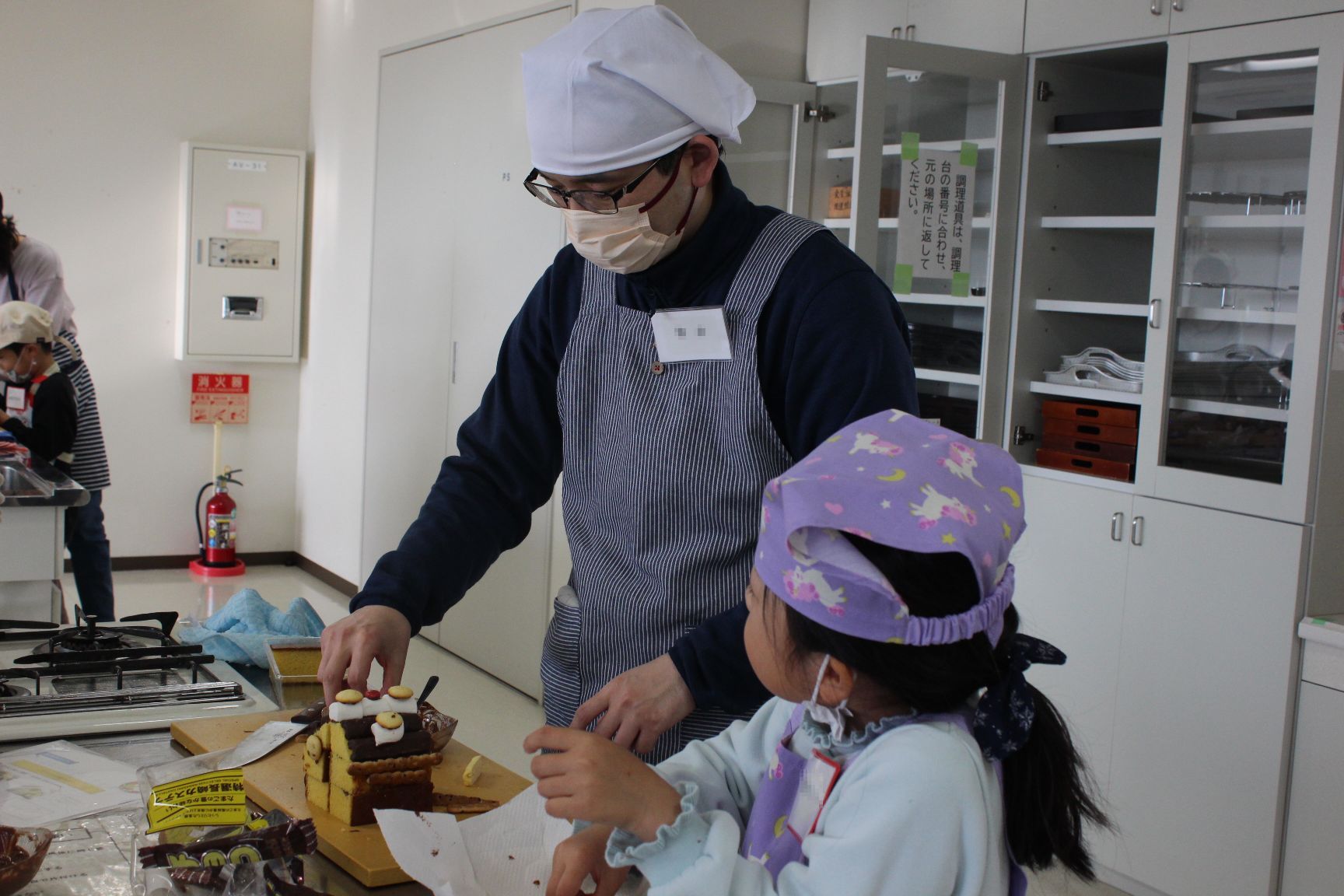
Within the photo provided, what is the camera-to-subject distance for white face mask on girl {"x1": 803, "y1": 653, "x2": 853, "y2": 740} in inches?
41.3

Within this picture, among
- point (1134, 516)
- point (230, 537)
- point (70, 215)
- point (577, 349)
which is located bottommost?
point (230, 537)

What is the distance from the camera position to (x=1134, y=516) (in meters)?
3.21

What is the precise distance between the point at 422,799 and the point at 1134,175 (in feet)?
10.4

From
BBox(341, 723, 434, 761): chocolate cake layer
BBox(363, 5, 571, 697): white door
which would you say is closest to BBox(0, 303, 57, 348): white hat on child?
BBox(363, 5, 571, 697): white door

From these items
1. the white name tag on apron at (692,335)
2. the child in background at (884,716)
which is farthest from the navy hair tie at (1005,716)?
the white name tag on apron at (692,335)

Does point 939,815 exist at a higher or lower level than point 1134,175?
lower

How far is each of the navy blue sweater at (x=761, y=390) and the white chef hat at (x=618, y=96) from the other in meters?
→ 0.10

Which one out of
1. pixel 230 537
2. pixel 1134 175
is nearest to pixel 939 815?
pixel 1134 175

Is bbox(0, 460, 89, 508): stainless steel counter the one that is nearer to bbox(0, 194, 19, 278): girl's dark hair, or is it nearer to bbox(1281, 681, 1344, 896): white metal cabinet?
bbox(0, 194, 19, 278): girl's dark hair

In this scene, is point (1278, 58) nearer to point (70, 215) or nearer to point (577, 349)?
point (577, 349)

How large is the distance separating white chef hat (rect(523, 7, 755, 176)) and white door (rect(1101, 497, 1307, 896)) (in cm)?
210

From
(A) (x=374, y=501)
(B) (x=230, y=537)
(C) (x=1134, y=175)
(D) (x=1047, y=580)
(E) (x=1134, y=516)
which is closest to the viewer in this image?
(E) (x=1134, y=516)

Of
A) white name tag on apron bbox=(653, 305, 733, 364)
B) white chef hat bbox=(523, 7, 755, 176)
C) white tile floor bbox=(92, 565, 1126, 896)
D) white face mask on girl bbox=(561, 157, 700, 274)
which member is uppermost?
white chef hat bbox=(523, 7, 755, 176)

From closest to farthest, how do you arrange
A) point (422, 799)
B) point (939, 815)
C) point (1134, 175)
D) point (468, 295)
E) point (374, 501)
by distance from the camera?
point (939, 815), point (422, 799), point (1134, 175), point (468, 295), point (374, 501)
